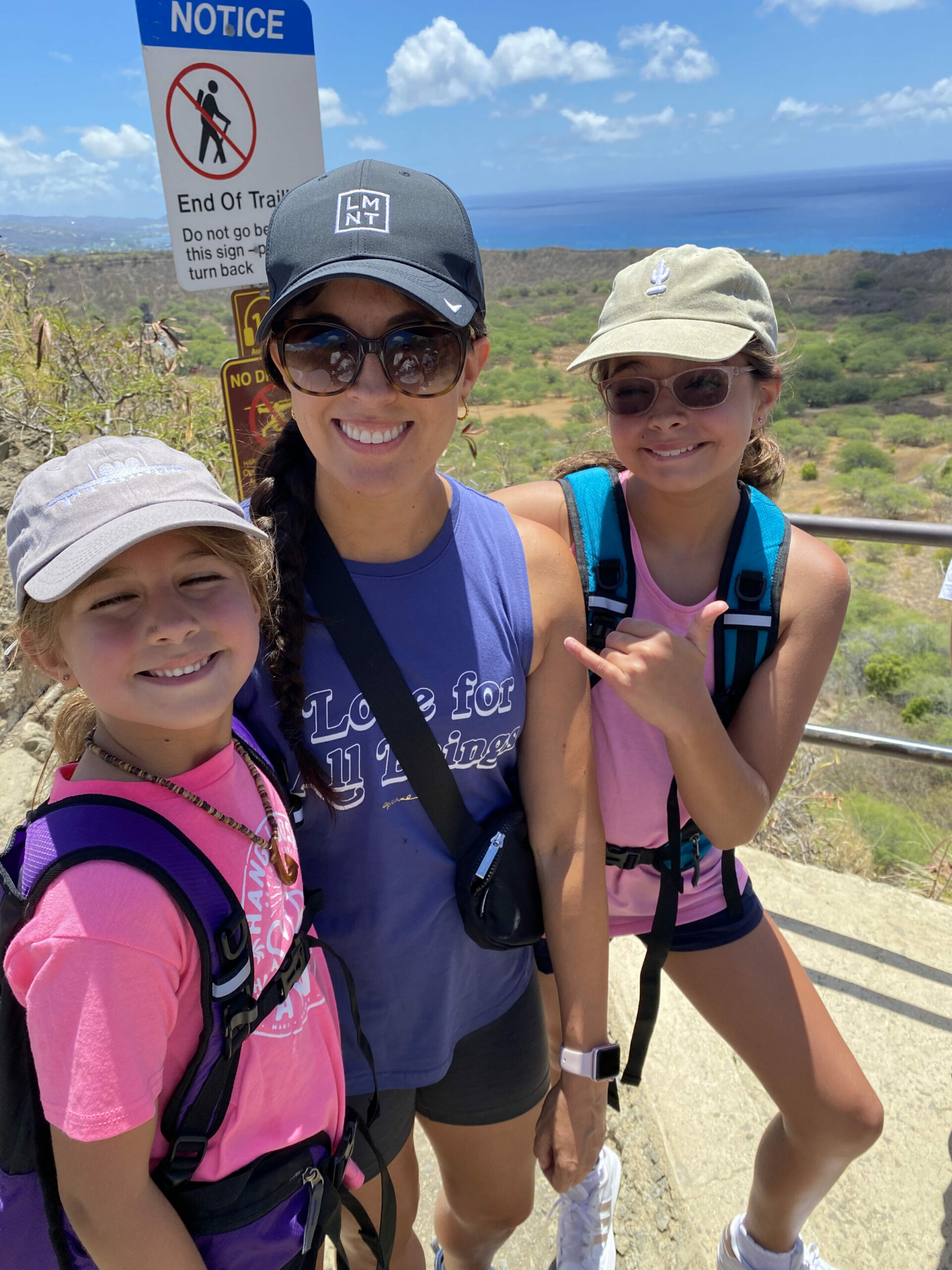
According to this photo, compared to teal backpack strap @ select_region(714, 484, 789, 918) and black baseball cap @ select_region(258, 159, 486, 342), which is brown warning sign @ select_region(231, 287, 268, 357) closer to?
black baseball cap @ select_region(258, 159, 486, 342)

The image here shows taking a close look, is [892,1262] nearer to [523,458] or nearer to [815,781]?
[815,781]

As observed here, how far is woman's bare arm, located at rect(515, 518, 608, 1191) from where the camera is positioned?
148cm

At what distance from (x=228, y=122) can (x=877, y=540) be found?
96.5 inches

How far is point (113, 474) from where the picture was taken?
3.59ft

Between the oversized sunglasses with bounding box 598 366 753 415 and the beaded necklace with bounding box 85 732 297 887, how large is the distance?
1.04m

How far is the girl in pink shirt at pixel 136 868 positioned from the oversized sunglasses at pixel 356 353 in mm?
223

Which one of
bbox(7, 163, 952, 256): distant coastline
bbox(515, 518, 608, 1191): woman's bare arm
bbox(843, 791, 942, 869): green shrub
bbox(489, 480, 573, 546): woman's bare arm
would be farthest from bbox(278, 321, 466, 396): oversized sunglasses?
bbox(7, 163, 952, 256): distant coastline

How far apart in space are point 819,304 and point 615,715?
2081 inches

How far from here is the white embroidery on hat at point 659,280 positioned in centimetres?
170

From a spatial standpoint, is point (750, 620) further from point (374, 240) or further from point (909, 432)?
point (909, 432)

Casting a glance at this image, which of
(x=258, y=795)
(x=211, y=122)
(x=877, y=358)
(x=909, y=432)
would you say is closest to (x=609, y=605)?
(x=258, y=795)

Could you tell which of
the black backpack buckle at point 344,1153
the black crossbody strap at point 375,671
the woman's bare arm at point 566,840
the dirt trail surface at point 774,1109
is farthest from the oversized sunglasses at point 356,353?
the dirt trail surface at point 774,1109

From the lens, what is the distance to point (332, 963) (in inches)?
59.1

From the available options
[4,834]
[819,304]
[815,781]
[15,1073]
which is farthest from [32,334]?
[819,304]
